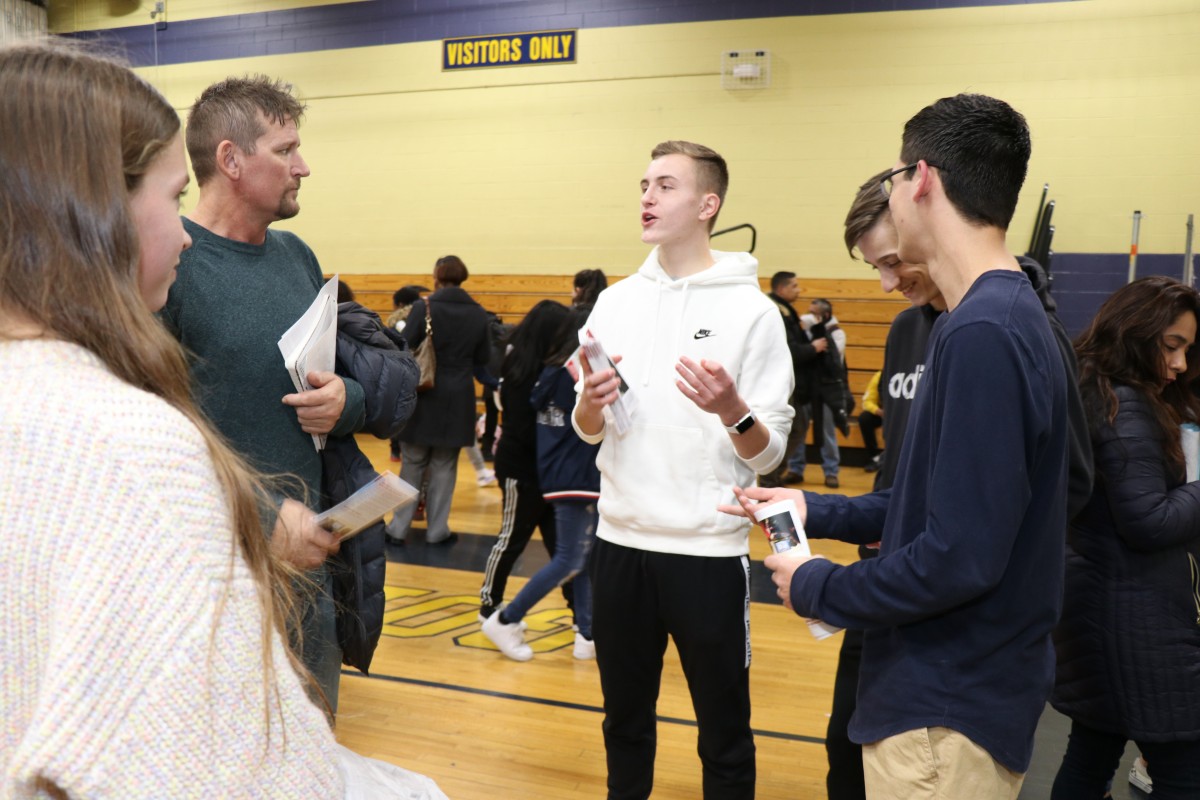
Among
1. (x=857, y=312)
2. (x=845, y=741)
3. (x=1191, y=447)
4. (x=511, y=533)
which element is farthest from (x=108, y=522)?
(x=857, y=312)

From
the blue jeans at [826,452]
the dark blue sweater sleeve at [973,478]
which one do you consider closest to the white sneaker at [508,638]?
the dark blue sweater sleeve at [973,478]

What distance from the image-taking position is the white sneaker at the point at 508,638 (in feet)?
14.7

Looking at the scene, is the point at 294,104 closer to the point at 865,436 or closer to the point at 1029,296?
the point at 1029,296

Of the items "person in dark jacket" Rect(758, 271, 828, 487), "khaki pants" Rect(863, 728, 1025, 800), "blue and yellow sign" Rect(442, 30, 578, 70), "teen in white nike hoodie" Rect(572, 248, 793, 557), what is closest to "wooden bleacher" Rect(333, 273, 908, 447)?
"person in dark jacket" Rect(758, 271, 828, 487)

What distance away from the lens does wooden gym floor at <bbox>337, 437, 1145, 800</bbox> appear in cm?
334

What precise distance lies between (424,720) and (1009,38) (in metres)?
8.87

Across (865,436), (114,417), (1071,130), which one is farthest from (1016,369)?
(1071,130)

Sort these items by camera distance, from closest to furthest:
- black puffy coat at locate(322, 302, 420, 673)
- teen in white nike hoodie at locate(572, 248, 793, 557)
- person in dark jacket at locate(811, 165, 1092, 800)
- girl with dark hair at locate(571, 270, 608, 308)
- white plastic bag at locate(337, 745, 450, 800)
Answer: white plastic bag at locate(337, 745, 450, 800) < black puffy coat at locate(322, 302, 420, 673) < person in dark jacket at locate(811, 165, 1092, 800) < teen in white nike hoodie at locate(572, 248, 793, 557) < girl with dark hair at locate(571, 270, 608, 308)

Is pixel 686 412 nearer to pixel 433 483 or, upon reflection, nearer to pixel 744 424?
pixel 744 424

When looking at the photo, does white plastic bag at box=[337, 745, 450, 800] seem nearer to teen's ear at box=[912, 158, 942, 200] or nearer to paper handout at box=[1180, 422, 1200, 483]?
teen's ear at box=[912, 158, 942, 200]

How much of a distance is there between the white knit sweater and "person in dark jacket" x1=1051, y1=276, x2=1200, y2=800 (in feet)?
7.39

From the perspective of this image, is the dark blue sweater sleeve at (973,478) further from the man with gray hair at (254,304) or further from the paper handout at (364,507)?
the man with gray hair at (254,304)

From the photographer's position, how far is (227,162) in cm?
204

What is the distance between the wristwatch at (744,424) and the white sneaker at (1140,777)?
192cm
